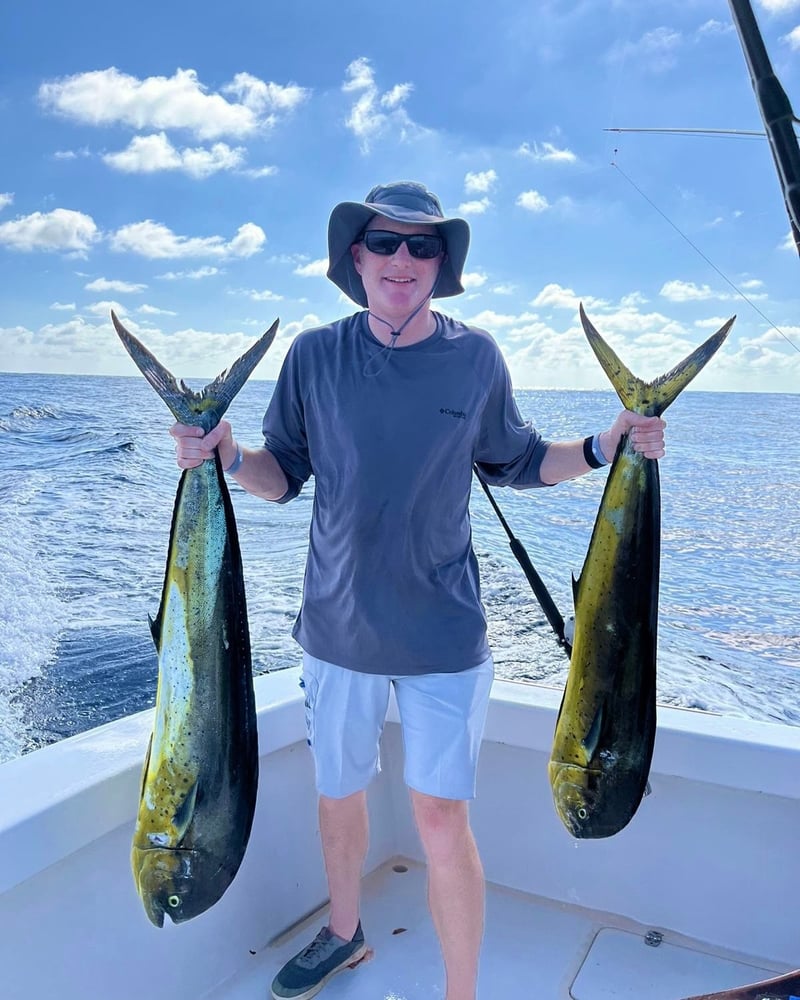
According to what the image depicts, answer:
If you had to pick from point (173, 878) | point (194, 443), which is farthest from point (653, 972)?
point (194, 443)

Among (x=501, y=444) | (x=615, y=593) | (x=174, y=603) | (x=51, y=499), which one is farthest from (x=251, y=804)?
(x=51, y=499)

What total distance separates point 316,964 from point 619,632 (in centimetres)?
111

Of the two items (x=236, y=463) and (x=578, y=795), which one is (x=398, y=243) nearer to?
(x=236, y=463)

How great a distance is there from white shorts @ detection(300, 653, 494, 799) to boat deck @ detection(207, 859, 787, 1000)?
0.55 meters

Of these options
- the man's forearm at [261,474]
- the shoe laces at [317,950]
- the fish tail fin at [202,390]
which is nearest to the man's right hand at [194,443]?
the fish tail fin at [202,390]

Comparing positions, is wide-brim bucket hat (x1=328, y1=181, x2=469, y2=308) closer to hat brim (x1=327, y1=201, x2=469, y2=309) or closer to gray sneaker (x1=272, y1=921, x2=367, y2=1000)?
hat brim (x1=327, y1=201, x2=469, y2=309)

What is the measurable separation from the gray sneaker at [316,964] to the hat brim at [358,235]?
151 centimetres

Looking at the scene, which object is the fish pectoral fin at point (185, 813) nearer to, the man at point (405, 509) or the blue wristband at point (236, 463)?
the man at point (405, 509)

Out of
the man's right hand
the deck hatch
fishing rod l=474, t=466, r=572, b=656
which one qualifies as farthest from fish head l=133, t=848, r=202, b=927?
the deck hatch

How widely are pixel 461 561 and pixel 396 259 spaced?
645 mm

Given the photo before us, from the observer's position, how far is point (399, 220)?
1733mm

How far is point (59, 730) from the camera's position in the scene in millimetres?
3969

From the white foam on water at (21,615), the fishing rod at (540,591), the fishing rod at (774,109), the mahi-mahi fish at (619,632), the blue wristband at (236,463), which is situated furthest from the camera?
the white foam on water at (21,615)

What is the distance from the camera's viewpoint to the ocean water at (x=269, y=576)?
4.58m
